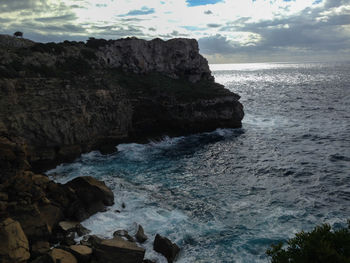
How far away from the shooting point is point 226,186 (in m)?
33.0

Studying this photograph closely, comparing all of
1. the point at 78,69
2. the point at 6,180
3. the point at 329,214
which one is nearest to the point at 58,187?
the point at 6,180

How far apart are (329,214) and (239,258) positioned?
39.3ft

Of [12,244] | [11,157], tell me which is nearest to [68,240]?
[12,244]

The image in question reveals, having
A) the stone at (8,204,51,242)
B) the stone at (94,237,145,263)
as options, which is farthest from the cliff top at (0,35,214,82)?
the stone at (94,237,145,263)

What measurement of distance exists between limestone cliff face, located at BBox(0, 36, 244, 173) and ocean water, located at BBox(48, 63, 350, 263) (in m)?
3.68

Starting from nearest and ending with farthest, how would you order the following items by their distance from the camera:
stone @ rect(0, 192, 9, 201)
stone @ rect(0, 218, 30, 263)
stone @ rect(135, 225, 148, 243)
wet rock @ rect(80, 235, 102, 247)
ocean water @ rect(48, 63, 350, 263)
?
stone @ rect(0, 218, 30, 263), wet rock @ rect(80, 235, 102, 247), stone @ rect(0, 192, 9, 201), stone @ rect(135, 225, 148, 243), ocean water @ rect(48, 63, 350, 263)

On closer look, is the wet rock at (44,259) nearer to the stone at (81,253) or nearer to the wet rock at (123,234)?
the stone at (81,253)

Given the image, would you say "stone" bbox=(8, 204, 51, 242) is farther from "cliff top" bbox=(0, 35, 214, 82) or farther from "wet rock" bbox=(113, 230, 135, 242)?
"cliff top" bbox=(0, 35, 214, 82)

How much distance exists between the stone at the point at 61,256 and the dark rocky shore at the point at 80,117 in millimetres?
68

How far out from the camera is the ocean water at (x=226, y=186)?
23.3m

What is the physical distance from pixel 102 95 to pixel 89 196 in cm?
2637

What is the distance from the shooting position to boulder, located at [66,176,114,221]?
85.9ft

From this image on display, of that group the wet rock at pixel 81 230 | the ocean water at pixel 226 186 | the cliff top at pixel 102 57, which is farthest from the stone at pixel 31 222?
the cliff top at pixel 102 57

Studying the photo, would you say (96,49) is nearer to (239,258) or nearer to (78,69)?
(78,69)
